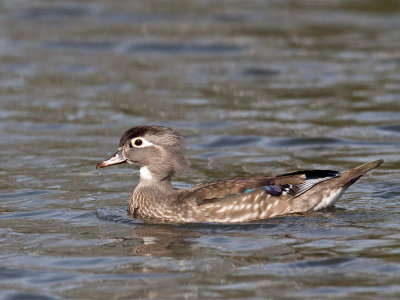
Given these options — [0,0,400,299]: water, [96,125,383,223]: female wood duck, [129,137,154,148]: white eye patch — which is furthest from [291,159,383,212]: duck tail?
[129,137,154,148]: white eye patch

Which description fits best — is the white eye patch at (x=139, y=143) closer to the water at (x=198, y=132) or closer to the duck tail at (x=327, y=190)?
the water at (x=198, y=132)

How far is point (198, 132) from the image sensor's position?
58.0 ft

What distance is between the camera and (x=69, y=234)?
38.5ft

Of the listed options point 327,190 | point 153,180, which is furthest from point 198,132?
point 327,190

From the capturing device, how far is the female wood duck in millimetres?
12211

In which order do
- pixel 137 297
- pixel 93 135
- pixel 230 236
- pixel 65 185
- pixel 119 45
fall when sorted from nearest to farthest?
1. pixel 137 297
2. pixel 230 236
3. pixel 65 185
4. pixel 93 135
5. pixel 119 45

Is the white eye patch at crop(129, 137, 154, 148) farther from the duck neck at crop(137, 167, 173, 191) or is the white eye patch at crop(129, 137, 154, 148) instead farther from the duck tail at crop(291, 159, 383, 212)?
the duck tail at crop(291, 159, 383, 212)

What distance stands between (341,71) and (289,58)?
5.69 feet

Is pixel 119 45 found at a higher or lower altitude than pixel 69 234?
higher

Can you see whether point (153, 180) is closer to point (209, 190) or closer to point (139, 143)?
point (139, 143)

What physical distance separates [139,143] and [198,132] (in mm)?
4971

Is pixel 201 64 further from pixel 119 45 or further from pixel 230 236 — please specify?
pixel 230 236

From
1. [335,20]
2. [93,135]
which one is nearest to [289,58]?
[335,20]

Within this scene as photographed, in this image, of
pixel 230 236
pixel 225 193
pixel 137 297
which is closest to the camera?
pixel 137 297
